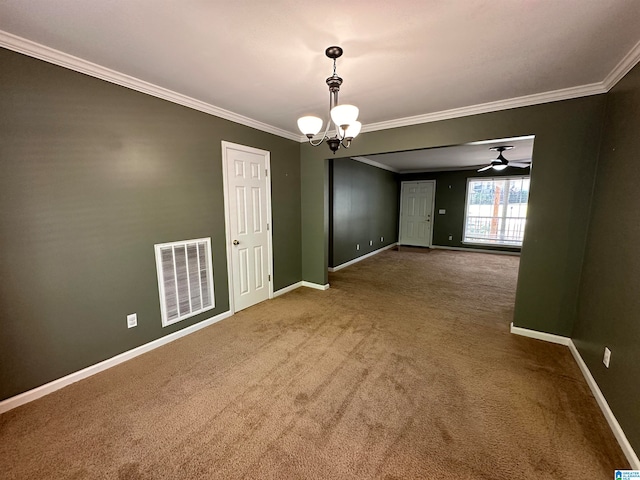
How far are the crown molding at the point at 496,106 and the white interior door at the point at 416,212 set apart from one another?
5.36m

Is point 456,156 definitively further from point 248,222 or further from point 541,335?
point 248,222

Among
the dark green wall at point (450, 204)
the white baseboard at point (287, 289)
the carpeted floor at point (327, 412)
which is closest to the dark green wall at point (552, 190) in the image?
the carpeted floor at point (327, 412)

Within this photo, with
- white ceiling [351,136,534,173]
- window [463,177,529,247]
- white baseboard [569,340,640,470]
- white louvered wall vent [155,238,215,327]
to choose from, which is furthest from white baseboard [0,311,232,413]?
window [463,177,529,247]

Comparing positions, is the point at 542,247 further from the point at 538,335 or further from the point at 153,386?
the point at 153,386

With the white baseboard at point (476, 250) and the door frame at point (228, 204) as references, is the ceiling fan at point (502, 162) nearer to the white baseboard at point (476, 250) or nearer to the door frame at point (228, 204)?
the white baseboard at point (476, 250)

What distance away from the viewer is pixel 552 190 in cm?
265

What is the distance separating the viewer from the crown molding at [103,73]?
174 centimetres

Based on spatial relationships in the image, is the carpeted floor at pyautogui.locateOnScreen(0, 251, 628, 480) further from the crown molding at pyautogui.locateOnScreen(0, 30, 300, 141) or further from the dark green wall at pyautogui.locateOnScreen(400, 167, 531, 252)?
the dark green wall at pyautogui.locateOnScreen(400, 167, 531, 252)

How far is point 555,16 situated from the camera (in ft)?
4.91

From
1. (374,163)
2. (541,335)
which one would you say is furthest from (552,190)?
(374,163)

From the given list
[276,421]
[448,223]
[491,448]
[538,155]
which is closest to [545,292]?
[538,155]

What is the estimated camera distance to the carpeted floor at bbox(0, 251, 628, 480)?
1.46 metres

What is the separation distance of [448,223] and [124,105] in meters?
8.02

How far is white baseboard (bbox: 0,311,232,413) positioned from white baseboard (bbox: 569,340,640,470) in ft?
11.2
